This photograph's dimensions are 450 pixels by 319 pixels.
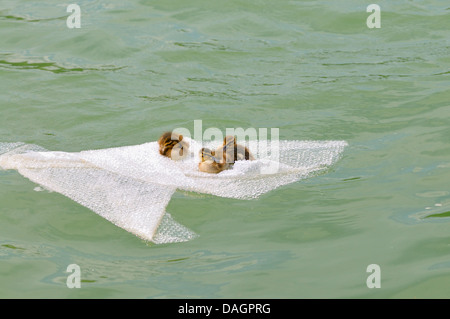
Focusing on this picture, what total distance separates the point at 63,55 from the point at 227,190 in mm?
4381

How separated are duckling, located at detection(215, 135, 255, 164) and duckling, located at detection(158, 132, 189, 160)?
29 centimetres

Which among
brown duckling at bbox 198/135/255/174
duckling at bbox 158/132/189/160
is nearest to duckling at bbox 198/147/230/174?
brown duckling at bbox 198/135/255/174

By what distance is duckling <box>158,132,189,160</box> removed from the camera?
578 centimetres

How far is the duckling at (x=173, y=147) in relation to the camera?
5.78m

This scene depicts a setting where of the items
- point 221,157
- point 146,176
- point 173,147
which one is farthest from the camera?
point 173,147

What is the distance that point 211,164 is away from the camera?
5.56 meters

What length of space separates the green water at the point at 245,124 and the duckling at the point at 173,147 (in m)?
0.58

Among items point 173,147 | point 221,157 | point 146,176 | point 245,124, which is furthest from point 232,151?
point 245,124

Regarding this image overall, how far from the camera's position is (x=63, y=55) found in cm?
891

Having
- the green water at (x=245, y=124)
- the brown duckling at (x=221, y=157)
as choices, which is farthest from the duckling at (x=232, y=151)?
the green water at (x=245, y=124)

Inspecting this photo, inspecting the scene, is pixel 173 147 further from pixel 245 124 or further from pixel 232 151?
pixel 245 124

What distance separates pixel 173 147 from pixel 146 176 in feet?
1.43
